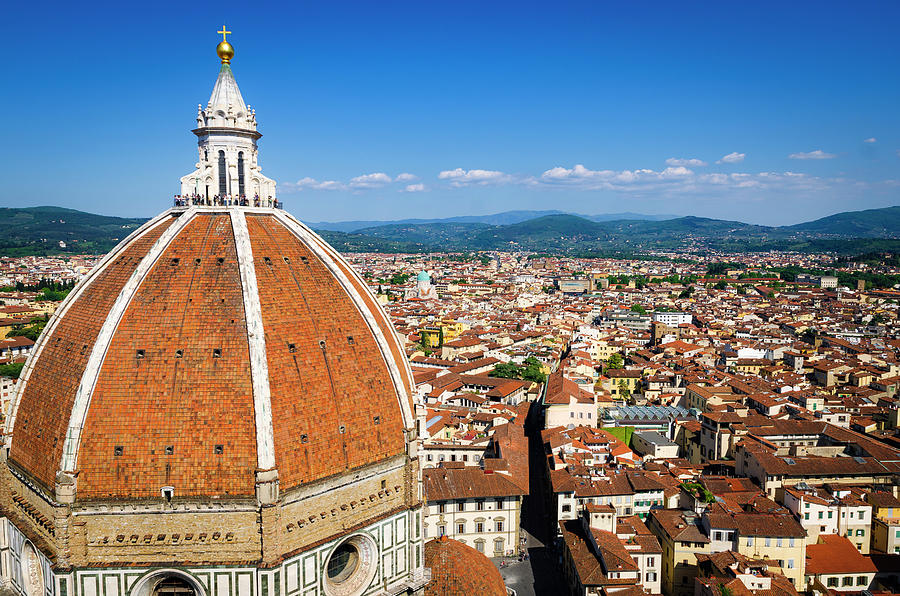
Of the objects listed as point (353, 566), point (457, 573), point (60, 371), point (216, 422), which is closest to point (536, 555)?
point (457, 573)

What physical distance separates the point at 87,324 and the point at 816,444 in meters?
43.6

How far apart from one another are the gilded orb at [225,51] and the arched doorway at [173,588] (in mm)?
12659

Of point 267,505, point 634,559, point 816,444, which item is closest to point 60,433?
point 267,505

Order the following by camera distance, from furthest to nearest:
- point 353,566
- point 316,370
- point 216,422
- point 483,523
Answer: point 483,523 → point 353,566 → point 316,370 → point 216,422

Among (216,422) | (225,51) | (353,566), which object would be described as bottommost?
(353,566)

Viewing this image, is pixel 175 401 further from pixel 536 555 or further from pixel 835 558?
pixel 835 558

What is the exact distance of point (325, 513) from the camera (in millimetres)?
15102

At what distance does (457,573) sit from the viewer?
63.0 ft

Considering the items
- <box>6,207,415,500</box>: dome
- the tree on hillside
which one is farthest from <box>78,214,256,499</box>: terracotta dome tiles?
the tree on hillside

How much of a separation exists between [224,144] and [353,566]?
36.5ft

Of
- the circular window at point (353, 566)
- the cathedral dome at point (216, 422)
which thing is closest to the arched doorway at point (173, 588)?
the cathedral dome at point (216, 422)

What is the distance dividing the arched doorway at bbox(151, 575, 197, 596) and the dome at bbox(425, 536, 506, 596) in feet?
22.1

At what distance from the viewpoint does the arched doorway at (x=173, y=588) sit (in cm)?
1441

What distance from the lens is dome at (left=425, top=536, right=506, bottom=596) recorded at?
61.9ft
